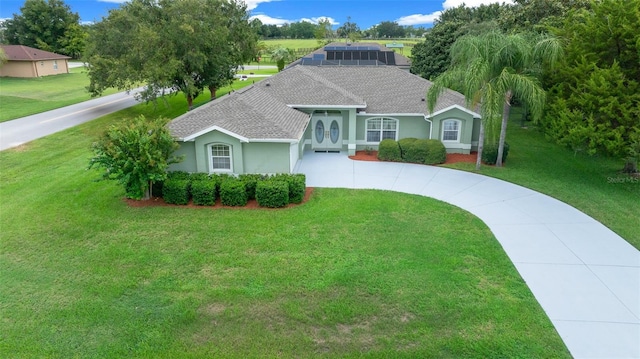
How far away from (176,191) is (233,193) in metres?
2.05

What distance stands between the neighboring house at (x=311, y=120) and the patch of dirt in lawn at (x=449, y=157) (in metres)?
0.37

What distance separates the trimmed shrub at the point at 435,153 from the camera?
766 inches

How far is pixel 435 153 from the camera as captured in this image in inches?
766

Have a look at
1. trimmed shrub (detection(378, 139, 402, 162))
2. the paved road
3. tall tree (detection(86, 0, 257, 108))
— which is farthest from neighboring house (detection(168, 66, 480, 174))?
the paved road

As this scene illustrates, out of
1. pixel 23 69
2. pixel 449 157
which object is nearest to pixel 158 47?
pixel 449 157

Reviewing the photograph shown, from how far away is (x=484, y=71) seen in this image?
16484 mm

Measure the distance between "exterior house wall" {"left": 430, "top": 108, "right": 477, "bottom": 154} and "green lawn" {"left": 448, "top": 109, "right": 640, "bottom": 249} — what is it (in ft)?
5.54

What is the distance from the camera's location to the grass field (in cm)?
817

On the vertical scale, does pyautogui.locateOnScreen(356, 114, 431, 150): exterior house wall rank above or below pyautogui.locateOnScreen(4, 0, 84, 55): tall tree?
below

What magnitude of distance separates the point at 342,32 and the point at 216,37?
93157 mm

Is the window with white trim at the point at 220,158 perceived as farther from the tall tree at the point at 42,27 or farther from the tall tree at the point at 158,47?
the tall tree at the point at 42,27

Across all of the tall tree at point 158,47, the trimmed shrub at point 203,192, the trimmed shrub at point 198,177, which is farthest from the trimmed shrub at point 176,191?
the tall tree at point 158,47

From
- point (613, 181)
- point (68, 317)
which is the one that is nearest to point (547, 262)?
point (613, 181)

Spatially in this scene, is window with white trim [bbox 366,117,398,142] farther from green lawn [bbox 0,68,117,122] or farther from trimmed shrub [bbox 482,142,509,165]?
green lawn [bbox 0,68,117,122]
